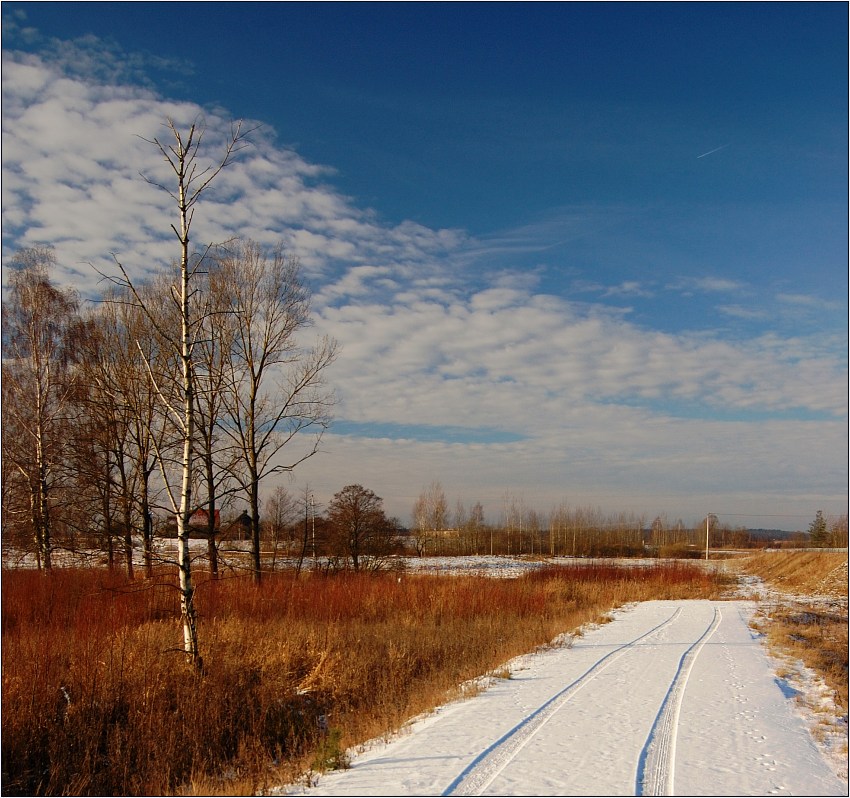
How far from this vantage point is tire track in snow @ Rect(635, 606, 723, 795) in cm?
449

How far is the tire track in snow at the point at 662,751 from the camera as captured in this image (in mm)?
4492

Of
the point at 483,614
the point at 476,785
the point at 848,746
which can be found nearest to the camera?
the point at 476,785

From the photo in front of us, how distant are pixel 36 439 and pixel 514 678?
16.2m

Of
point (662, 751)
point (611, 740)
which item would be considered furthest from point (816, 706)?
point (611, 740)

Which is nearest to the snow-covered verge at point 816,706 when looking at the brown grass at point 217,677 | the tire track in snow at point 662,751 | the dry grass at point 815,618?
the dry grass at point 815,618

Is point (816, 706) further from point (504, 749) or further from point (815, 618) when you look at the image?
point (815, 618)

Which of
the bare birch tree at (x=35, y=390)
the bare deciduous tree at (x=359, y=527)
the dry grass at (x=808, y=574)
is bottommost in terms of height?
the dry grass at (x=808, y=574)

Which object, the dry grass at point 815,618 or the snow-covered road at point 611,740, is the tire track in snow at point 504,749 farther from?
the dry grass at point 815,618

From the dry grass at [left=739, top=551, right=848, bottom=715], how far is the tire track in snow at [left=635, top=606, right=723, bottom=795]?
6.06 ft

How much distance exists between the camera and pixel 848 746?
5637mm

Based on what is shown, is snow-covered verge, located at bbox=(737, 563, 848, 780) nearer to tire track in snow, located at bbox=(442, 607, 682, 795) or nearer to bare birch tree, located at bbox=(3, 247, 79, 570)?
tire track in snow, located at bbox=(442, 607, 682, 795)

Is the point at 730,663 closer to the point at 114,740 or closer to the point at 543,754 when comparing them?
the point at 543,754

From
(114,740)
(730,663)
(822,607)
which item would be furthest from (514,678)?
(822,607)

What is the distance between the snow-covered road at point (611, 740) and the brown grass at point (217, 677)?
75cm
